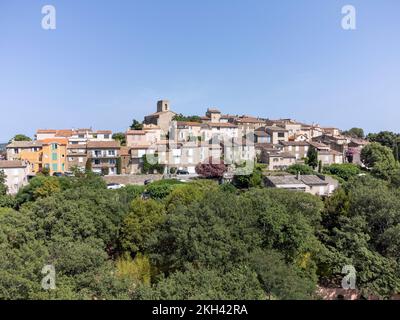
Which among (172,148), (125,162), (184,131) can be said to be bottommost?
(125,162)

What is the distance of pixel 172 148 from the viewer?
3031 cm

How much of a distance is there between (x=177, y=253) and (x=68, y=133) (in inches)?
1064

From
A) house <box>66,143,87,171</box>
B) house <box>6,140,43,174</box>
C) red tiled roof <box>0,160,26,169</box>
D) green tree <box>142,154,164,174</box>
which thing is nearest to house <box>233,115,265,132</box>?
green tree <box>142,154,164,174</box>

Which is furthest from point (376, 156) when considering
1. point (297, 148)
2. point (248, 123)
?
point (248, 123)

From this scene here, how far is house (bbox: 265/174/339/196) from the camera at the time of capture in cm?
2278

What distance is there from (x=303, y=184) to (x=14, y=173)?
67.7 ft

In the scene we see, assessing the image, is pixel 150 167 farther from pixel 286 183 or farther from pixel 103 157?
pixel 286 183

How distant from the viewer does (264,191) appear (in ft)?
47.6

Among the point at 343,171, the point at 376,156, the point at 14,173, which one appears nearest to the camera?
the point at 14,173

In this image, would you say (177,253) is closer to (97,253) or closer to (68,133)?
(97,253)

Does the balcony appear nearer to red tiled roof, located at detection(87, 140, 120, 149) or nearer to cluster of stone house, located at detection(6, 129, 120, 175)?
cluster of stone house, located at detection(6, 129, 120, 175)

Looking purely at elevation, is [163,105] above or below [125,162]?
above

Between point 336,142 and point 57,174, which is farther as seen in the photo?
point 336,142
